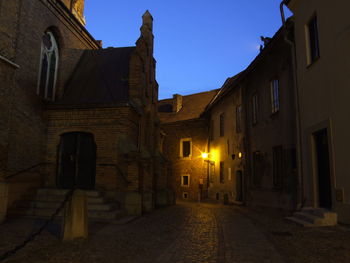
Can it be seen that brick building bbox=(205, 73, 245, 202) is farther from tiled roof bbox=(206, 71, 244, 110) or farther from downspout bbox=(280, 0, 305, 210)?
downspout bbox=(280, 0, 305, 210)

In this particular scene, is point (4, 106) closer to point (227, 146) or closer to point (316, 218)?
point (316, 218)

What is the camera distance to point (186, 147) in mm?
26781

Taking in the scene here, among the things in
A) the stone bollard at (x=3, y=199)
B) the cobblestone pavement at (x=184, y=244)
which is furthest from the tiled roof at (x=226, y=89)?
the stone bollard at (x=3, y=199)

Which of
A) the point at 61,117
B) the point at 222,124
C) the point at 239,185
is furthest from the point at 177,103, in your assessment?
the point at 61,117

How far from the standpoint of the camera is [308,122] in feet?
33.3

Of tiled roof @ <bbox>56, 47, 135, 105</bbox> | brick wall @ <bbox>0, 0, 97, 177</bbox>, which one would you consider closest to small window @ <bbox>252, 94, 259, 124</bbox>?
tiled roof @ <bbox>56, 47, 135, 105</bbox>

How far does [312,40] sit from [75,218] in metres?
8.81

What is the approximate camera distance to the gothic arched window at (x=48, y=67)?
12.5 metres

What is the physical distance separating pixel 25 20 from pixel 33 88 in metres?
2.38

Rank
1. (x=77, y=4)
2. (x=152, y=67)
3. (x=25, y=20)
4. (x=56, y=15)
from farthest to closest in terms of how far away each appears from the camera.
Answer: (x=77, y=4) < (x=152, y=67) < (x=56, y=15) < (x=25, y=20)

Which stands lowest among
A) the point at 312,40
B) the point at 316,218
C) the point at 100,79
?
the point at 316,218

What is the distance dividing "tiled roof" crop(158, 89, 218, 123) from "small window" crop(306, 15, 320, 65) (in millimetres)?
16736

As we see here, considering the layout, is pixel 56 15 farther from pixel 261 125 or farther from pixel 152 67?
pixel 261 125

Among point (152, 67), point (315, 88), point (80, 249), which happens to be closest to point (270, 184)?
point (315, 88)
